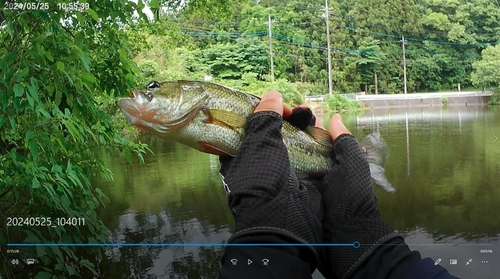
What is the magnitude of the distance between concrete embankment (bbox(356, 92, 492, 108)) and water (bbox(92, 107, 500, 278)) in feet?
0.10

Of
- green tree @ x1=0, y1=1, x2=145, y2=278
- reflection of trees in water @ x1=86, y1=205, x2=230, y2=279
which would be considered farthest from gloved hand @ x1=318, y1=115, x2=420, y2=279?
reflection of trees in water @ x1=86, y1=205, x2=230, y2=279

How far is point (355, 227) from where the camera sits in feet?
1.49

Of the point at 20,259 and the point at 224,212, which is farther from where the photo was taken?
the point at 224,212

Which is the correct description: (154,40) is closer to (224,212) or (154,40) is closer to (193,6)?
(193,6)

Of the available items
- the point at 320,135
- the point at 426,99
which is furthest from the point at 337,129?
the point at 426,99

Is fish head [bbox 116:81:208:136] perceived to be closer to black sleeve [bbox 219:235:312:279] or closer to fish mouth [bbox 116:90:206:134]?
fish mouth [bbox 116:90:206:134]

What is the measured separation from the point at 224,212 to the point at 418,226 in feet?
2.26

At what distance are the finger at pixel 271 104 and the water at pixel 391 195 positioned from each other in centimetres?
96

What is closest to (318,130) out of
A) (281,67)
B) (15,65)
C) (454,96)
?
(15,65)

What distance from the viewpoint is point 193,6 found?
138 cm

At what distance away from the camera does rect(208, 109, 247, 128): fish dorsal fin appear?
0.50 meters

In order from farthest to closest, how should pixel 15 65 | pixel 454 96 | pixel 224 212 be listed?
pixel 224 212
pixel 454 96
pixel 15 65

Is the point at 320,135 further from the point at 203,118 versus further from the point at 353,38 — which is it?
the point at 353,38

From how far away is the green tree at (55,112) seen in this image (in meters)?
0.87
